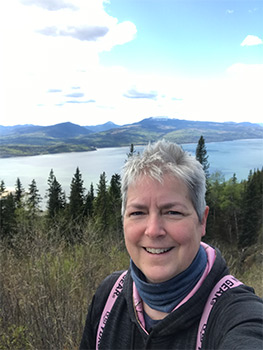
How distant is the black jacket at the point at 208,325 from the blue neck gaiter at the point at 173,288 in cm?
6

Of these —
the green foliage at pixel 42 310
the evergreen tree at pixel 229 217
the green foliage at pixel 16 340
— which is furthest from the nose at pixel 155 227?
the evergreen tree at pixel 229 217

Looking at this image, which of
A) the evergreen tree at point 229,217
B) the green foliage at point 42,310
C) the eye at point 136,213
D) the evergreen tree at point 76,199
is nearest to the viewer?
the eye at point 136,213

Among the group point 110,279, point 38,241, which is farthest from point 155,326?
point 38,241

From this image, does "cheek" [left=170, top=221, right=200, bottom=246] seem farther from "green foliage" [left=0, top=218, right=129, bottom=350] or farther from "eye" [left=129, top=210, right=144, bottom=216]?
"green foliage" [left=0, top=218, right=129, bottom=350]

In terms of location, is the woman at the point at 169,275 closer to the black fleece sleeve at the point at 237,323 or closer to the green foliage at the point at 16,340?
the black fleece sleeve at the point at 237,323

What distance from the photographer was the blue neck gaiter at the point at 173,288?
1240 millimetres

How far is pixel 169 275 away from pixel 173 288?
59 millimetres

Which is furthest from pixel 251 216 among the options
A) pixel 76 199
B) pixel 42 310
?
pixel 42 310

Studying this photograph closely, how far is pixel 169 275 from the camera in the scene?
1.29 meters

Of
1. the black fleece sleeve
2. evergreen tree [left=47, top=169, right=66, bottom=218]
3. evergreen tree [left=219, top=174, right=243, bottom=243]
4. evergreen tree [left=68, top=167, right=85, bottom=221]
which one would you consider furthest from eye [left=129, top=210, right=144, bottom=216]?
evergreen tree [left=219, top=174, right=243, bottom=243]

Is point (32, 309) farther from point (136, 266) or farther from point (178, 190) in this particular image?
point (178, 190)

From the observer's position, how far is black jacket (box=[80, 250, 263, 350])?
106cm

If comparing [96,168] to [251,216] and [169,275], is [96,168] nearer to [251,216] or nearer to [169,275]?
[251,216]

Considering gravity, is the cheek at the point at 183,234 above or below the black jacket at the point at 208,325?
above
